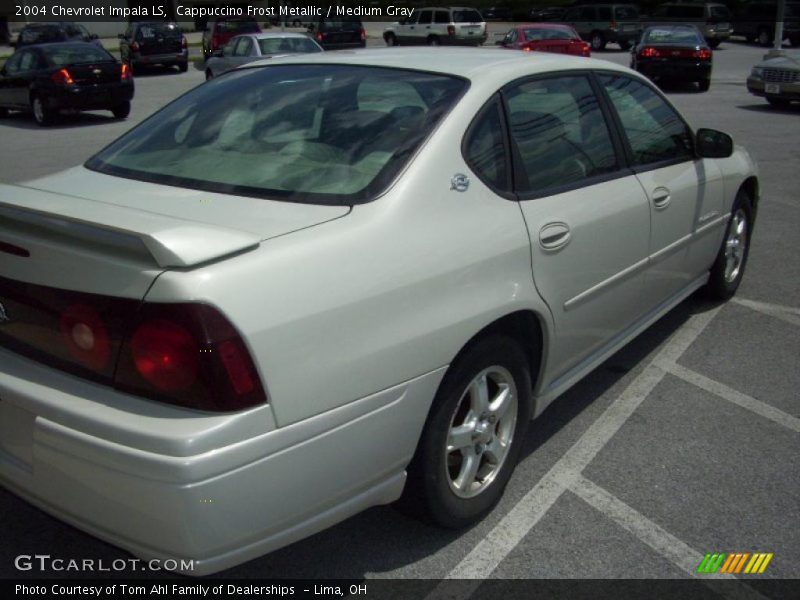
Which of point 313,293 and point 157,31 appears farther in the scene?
point 157,31

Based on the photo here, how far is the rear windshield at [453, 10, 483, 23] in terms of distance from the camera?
3500 cm

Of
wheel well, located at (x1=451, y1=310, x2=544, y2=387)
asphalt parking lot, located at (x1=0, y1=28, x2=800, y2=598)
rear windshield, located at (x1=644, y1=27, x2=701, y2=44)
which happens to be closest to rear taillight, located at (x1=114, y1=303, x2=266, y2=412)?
asphalt parking lot, located at (x1=0, y1=28, x2=800, y2=598)

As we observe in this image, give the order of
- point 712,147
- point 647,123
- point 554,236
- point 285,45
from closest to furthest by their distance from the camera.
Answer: point 554,236 < point 647,123 < point 712,147 < point 285,45

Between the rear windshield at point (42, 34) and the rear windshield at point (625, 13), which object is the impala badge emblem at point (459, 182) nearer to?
the rear windshield at point (42, 34)

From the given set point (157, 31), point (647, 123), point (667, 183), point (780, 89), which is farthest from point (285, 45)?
point (667, 183)

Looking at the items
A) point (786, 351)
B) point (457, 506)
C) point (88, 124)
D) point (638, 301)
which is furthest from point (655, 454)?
point (88, 124)

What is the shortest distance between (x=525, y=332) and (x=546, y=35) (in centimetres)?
2264

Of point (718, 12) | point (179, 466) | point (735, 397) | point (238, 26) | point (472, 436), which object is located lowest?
point (735, 397)

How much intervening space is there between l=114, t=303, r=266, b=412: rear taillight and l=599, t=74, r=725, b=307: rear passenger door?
2.47 meters

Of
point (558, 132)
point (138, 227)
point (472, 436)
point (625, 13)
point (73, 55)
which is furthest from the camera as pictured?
point (625, 13)

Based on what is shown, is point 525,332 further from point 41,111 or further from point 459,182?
point 41,111

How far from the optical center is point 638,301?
4223 millimetres

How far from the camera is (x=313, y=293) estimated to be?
2451 mm

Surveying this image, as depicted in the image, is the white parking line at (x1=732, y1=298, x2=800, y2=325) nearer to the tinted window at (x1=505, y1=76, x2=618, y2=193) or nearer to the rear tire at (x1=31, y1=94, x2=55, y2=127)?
the tinted window at (x1=505, y1=76, x2=618, y2=193)
